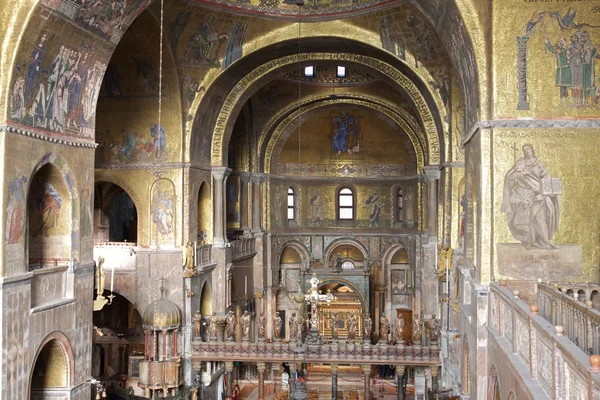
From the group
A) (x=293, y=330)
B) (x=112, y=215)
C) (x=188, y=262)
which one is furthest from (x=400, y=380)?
(x=112, y=215)

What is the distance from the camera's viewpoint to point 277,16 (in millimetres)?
21891

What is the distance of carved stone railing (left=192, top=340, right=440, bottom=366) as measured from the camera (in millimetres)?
21328

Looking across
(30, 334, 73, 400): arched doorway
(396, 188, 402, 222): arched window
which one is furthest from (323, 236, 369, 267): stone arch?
(30, 334, 73, 400): arched doorway

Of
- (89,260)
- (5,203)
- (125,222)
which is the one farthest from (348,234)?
(5,203)

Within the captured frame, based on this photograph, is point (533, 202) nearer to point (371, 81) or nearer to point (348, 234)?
point (371, 81)

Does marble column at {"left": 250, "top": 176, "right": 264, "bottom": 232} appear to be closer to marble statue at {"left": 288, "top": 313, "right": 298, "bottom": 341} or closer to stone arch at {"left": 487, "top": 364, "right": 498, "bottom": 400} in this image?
marble statue at {"left": 288, "top": 313, "right": 298, "bottom": 341}

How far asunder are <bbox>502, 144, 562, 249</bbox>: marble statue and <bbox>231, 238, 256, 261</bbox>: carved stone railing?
49.3ft

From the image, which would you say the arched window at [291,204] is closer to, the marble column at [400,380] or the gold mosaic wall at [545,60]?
the marble column at [400,380]

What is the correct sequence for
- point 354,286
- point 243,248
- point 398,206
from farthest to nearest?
1. point 398,206
2. point 354,286
3. point 243,248

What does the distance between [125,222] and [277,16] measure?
12819 millimetres

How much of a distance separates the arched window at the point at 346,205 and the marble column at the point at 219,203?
35.1 feet

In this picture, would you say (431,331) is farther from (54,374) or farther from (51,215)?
(51,215)

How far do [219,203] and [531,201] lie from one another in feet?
45.3

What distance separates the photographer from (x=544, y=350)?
811 centimetres
